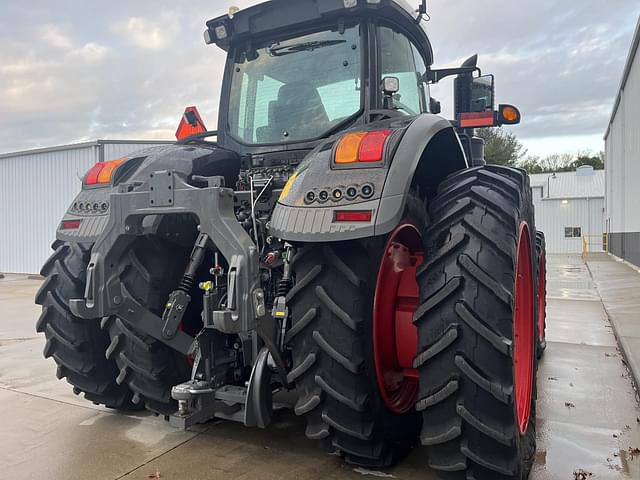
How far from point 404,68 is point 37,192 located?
50.4 ft

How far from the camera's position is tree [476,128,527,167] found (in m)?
34.8

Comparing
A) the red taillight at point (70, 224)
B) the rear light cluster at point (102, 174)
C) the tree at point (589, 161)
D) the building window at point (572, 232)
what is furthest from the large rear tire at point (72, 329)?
the tree at point (589, 161)

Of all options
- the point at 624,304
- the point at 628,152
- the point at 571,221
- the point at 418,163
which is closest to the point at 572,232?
the point at 571,221

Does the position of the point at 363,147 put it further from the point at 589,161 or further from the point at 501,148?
the point at 589,161

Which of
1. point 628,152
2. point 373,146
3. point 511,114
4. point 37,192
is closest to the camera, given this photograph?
point 373,146

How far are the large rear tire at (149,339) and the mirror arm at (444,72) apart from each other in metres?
2.44

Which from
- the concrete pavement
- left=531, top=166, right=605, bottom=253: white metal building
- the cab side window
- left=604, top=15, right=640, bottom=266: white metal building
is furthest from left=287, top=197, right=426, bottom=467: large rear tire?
left=531, top=166, right=605, bottom=253: white metal building

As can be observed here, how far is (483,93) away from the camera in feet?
13.3

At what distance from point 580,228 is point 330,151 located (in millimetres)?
31425

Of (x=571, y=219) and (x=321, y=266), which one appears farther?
(x=571, y=219)

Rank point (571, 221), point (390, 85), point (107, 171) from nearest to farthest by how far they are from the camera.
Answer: point (390, 85) → point (107, 171) → point (571, 221)

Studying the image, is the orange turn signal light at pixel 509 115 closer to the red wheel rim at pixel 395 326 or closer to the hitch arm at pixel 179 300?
the red wheel rim at pixel 395 326

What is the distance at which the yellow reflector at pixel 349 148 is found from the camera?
233cm

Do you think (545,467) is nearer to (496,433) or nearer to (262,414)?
(496,433)
